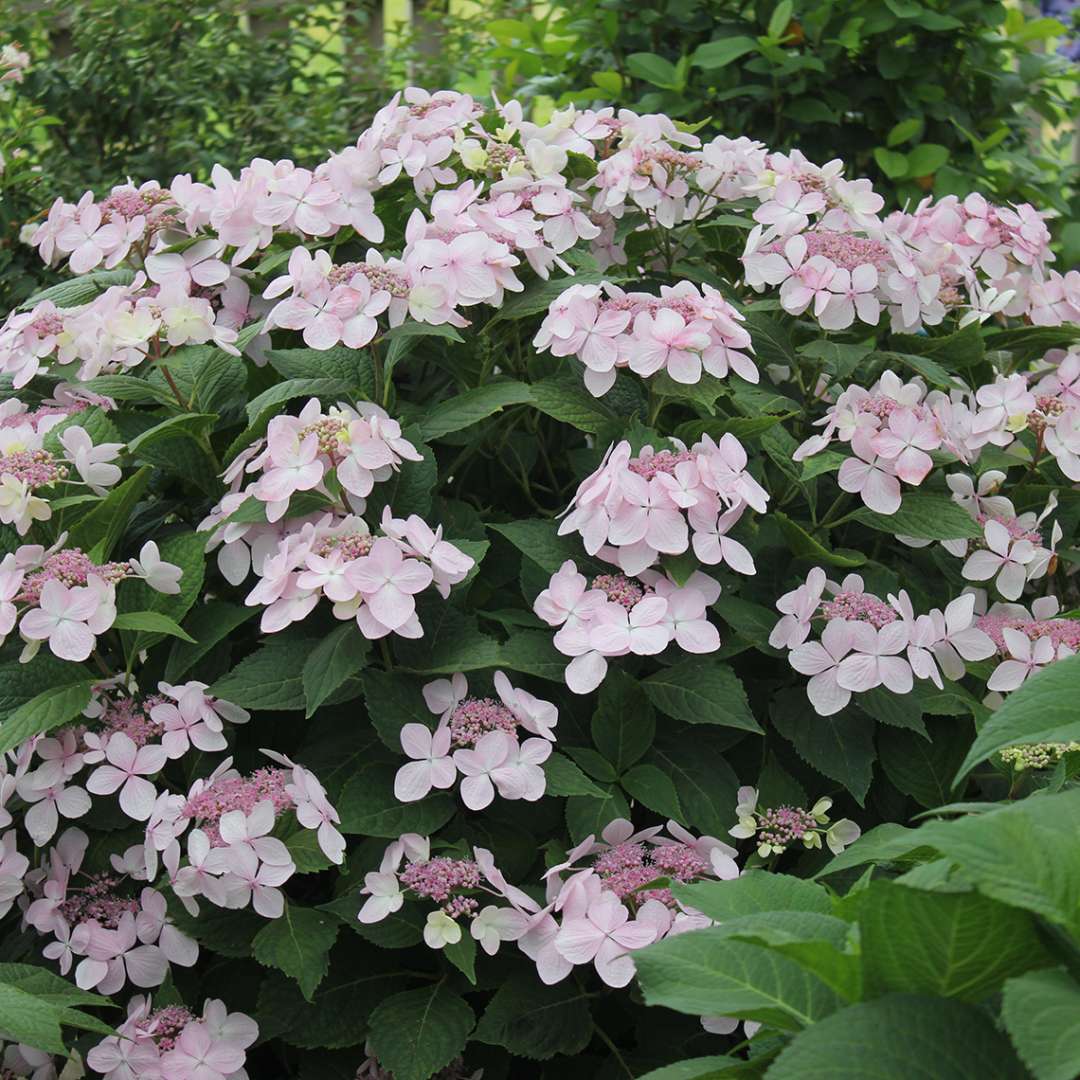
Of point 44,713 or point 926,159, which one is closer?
point 44,713

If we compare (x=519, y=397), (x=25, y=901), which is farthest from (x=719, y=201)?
(x=25, y=901)

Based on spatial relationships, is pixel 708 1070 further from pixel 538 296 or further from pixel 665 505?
pixel 538 296

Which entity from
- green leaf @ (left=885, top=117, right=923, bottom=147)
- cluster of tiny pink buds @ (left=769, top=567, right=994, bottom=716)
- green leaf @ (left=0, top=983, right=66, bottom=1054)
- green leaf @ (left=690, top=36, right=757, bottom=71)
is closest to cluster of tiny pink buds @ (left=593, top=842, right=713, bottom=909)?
cluster of tiny pink buds @ (left=769, top=567, right=994, bottom=716)

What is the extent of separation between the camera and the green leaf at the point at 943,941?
80 cm

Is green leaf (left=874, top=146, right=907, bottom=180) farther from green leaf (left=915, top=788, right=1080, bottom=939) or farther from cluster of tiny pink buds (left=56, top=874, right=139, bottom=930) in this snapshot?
green leaf (left=915, top=788, right=1080, bottom=939)

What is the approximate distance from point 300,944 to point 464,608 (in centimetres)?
41

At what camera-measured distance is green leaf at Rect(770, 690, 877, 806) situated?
1589 mm

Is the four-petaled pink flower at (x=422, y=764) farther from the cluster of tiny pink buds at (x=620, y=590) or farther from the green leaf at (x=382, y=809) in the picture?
the cluster of tiny pink buds at (x=620, y=590)

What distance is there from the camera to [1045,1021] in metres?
0.72

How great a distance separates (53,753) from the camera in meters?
1.59

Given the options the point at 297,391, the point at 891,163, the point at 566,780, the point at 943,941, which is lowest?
the point at 891,163

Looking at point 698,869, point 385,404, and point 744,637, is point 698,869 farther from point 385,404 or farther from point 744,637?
point 385,404

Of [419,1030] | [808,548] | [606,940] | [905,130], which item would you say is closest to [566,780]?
[606,940]

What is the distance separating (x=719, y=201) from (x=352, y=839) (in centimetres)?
98
